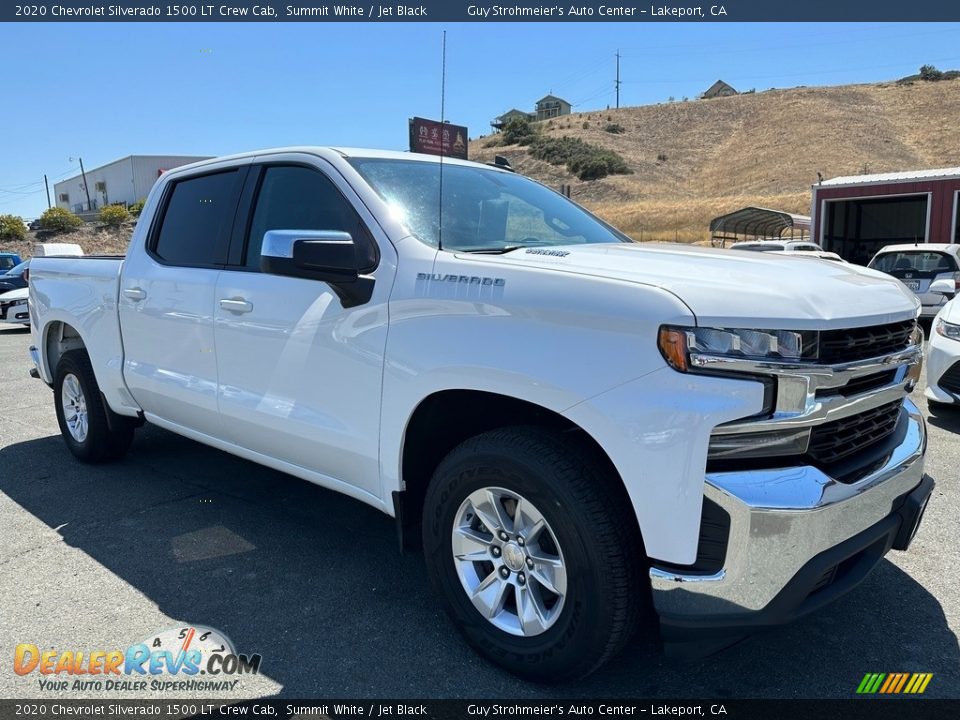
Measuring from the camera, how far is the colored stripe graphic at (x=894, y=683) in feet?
8.42

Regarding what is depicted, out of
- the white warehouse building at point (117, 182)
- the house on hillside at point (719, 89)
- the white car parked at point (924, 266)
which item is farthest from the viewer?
the house on hillside at point (719, 89)

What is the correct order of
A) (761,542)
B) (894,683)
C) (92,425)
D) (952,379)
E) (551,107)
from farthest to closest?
(551,107)
(952,379)
(92,425)
(894,683)
(761,542)

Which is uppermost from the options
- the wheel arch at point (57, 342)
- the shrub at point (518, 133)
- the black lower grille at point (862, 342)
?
the shrub at point (518, 133)

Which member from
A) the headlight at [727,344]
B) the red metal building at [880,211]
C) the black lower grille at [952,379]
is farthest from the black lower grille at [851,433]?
the red metal building at [880,211]

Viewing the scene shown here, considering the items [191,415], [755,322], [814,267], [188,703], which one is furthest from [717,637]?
[191,415]

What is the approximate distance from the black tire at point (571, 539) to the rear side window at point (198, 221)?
2.02m

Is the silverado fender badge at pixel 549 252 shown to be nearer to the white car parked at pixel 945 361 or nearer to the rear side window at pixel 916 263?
the white car parked at pixel 945 361

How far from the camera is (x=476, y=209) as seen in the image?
339 cm

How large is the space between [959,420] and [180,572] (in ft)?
19.6

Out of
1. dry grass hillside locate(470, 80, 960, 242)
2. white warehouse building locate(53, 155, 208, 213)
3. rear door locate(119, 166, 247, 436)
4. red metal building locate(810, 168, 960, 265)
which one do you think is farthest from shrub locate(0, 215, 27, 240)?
rear door locate(119, 166, 247, 436)

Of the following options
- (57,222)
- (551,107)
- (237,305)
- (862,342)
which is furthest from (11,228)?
(551,107)

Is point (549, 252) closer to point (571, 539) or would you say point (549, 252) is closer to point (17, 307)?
point (571, 539)

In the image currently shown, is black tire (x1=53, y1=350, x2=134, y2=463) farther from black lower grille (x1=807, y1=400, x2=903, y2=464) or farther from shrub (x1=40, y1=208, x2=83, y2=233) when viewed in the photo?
shrub (x1=40, y1=208, x2=83, y2=233)

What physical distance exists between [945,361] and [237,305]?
5.38 metres
